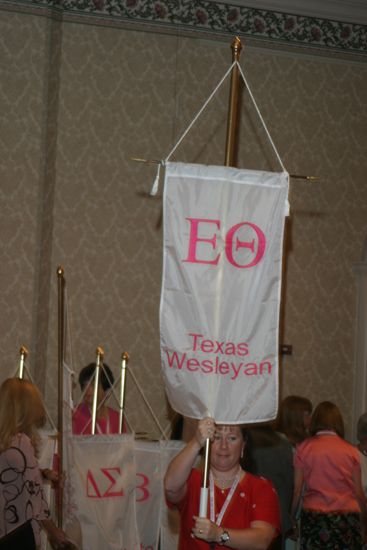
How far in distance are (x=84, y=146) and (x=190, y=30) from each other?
1331 mm

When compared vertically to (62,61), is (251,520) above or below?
below

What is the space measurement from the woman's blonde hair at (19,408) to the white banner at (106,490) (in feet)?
2.35

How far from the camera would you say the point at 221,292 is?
4.02m

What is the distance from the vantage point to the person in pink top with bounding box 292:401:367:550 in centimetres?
586

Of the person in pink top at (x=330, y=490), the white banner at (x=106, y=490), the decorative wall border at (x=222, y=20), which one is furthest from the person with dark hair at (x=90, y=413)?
the decorative wall border at (x=222, y=20)

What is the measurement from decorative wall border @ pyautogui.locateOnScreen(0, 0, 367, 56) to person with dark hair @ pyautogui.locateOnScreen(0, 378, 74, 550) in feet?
A: 13.9

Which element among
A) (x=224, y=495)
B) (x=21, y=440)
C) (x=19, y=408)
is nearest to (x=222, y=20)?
Answer: (x=19, y=408)

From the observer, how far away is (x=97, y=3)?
8.12 m

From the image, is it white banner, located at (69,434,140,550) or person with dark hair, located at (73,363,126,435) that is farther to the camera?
person with dark hair, located at (73,363,126,435)

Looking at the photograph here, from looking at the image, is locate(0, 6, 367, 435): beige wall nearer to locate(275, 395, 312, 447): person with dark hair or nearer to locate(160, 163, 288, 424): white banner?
locate(275, 395, 312, 447): person with dark hair

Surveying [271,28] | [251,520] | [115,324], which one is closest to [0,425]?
[251,520]

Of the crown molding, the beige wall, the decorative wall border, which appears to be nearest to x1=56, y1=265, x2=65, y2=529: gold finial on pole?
the beige wall

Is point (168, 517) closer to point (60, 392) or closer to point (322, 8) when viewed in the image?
point (60, 392)

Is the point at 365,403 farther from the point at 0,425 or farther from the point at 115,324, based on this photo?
the point at 0,425
